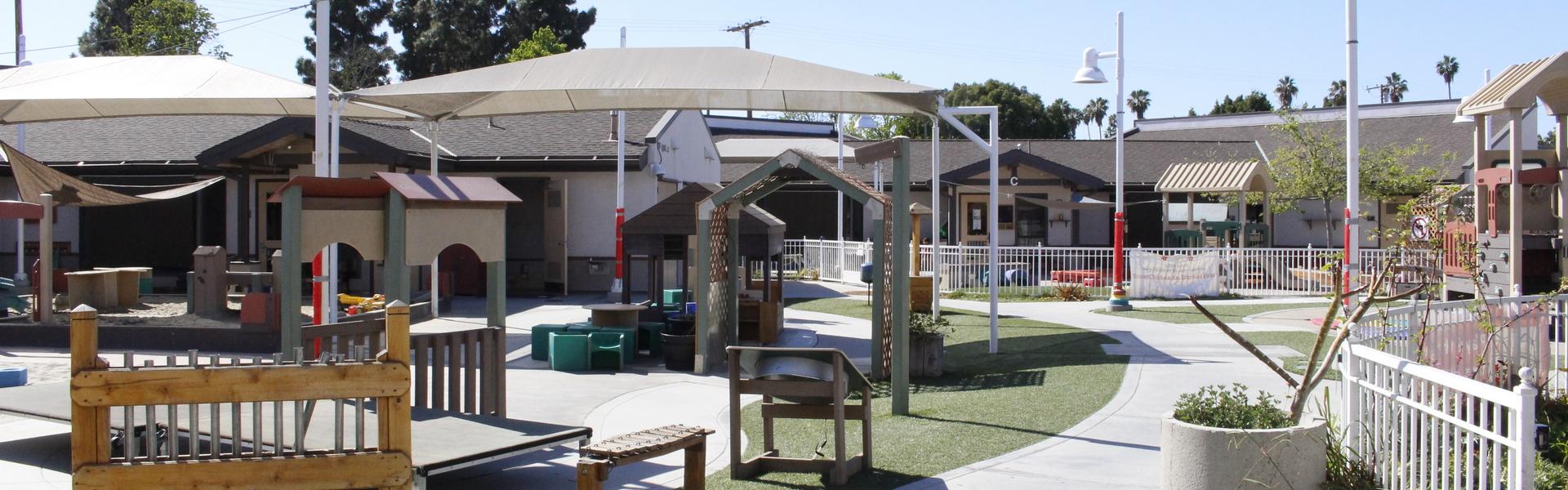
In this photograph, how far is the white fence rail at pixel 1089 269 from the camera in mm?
23781

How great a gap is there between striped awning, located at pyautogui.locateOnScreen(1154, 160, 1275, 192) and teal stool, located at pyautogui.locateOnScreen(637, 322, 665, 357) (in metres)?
16.0

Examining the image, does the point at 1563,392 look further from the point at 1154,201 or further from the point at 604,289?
the point at 1154,201

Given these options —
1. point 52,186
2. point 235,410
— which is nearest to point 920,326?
point 235,410

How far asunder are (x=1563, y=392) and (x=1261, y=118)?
33743 millimetres

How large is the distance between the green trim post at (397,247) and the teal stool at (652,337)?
6368 mm

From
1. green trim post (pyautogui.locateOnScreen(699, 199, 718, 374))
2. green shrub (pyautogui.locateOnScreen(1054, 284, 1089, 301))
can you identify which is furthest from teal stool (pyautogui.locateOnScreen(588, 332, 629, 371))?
green shrub (pyautogui.locateOnScreen(1054, 284, 1089, 301))

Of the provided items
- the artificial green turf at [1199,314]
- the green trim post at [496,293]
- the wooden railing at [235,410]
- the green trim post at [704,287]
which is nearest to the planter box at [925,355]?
the green trim post at [704,287]

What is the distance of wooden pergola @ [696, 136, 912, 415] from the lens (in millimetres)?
10117

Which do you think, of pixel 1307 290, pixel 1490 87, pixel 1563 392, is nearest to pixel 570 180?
pixel 1307 290

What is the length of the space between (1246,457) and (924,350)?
6258 millimetres

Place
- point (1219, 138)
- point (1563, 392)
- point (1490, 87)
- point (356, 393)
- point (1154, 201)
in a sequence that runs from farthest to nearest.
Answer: point (1219, 138) → point (1154, 201) → point (1490, 87) → point (1563, 392) → point (356, 393)

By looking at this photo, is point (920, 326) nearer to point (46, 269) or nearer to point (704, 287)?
point (704, 287)

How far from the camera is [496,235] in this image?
872cm

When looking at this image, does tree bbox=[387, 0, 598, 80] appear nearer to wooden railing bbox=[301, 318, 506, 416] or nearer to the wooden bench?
wooden railing bbox=[301, 318, 506, 416]
